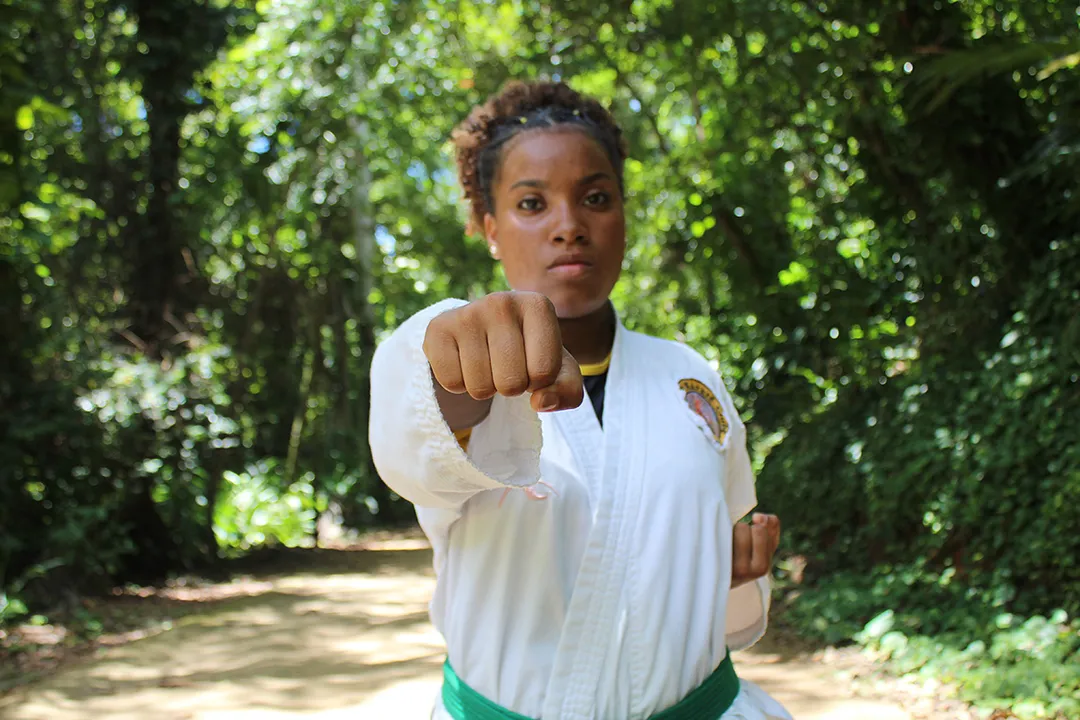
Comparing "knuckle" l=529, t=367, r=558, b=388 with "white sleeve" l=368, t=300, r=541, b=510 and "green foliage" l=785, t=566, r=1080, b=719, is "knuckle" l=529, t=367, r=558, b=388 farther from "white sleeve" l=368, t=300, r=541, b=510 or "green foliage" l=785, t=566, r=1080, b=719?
Result: "green foliage" l=785, t=566, r=1080, b=719

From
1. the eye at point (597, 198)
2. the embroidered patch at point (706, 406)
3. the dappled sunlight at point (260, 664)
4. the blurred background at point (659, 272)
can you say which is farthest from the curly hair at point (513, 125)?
the dappled sunlight at point (260, 664)

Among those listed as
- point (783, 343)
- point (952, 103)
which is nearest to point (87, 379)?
point (783, 343)

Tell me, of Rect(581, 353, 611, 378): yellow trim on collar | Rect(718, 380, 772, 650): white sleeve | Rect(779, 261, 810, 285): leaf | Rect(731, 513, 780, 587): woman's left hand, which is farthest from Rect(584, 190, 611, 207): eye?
Rect(779, 261, 810, 285): leaf

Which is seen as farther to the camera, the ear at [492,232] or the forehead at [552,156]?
the ear at [492,232]

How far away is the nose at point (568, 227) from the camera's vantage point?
1565 mm

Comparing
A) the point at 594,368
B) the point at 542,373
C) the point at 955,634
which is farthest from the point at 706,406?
the point at 955,634

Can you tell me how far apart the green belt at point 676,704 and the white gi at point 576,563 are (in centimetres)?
1

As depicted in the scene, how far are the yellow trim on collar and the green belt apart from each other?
1.68ft

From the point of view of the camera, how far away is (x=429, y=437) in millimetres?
1230

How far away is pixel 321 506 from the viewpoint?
434 inches

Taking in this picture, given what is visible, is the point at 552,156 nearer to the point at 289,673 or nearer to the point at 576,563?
the point at 576,563

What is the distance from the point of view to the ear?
1724mm

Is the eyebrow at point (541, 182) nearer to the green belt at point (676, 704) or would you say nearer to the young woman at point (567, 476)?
the young woman at point (567, 476)

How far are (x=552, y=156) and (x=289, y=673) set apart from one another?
472cm
